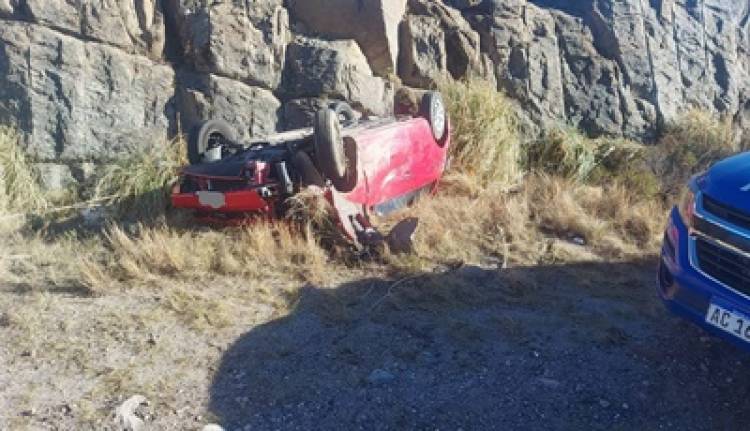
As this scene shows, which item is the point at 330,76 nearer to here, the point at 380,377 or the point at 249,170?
the point at 249,170

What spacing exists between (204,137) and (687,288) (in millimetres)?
4210

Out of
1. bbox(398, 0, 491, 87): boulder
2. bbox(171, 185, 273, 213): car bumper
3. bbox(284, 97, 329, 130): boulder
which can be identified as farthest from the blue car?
bbox(398, 0, 491, 87): boulder

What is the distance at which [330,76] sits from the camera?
7.92 meters

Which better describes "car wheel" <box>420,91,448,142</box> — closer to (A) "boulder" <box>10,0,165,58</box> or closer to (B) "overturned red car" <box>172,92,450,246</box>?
(B) "overturned red car" <box>172,92,450,246</box>

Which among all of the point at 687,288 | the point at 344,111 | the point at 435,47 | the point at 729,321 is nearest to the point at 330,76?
the point at 344,111

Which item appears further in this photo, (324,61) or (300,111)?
(324,61)

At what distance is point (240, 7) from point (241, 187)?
3380 mm

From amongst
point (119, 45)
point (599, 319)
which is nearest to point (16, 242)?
point (119, 45)

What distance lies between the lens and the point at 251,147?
6.09 metres

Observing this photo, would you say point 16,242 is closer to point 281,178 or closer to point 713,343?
point 281,178

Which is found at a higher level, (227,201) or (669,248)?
(669,248)

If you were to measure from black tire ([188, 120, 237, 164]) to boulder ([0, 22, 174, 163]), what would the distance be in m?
0.95

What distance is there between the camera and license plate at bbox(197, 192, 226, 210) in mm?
5391

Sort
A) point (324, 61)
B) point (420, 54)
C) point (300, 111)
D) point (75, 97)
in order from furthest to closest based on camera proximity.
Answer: point (420, 54) < point (324, 61) < point (300, 111) < point (75, 97)
